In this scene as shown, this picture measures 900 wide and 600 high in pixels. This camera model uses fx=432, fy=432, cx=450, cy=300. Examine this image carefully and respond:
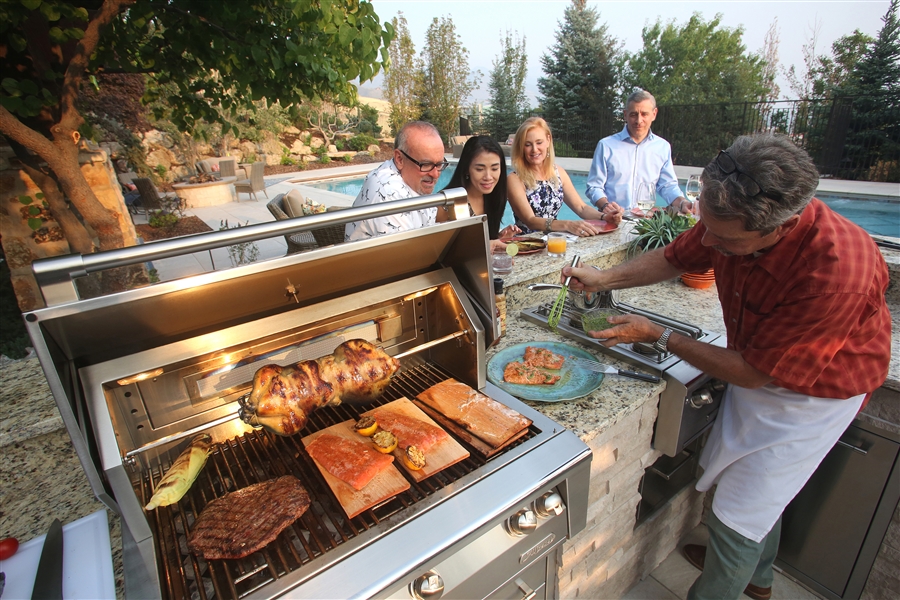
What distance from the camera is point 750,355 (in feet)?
5.48

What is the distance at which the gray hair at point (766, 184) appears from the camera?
141 centimetres

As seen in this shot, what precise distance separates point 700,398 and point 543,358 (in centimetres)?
72

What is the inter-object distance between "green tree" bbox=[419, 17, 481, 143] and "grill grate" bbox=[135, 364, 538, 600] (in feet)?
86.7

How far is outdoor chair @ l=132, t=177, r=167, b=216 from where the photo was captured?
1085cm

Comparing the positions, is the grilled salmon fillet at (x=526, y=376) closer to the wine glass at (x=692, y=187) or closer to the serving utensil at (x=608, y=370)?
the serving utensil at (x=608, y=370)

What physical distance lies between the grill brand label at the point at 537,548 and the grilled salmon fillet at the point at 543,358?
0.72 m

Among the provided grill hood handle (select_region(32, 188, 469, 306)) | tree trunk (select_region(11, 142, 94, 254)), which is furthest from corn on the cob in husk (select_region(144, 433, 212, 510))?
tree trunk (select_region(11, 142, 94, 254))

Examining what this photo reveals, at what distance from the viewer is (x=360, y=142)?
2516cm

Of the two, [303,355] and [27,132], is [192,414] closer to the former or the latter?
[303,355]

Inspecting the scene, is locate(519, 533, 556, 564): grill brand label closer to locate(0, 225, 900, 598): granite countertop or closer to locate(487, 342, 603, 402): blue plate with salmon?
locate(0, 225, 900, 598): granite countertop

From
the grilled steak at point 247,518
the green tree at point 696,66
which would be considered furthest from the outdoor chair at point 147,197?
the green tree at point 696,66

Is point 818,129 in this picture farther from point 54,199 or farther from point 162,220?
point 162,220

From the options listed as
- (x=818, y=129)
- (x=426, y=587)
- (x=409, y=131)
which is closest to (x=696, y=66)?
(x=818, y=129)

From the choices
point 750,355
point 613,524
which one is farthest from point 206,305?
point 613,524
